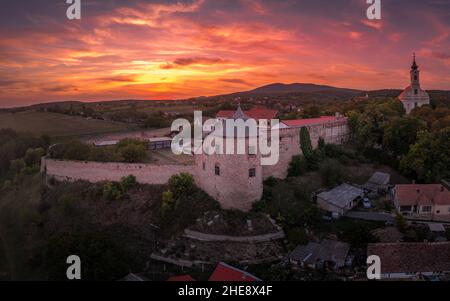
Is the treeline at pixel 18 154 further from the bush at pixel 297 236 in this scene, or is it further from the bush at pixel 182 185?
the bush at pixel 297 236

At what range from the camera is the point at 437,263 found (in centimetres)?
1948

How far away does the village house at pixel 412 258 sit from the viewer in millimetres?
19359

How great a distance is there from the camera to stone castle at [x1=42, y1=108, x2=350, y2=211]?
23391 millimetres

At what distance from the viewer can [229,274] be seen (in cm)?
1828

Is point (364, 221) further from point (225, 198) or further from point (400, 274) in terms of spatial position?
point (225, 198)

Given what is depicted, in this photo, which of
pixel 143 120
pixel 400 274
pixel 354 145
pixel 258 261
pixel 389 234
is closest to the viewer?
pixel 400 274

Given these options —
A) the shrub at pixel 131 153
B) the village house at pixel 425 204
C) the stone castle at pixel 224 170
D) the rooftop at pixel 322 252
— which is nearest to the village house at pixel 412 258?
the rooftop at pixel 322 252

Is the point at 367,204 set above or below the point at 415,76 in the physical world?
below

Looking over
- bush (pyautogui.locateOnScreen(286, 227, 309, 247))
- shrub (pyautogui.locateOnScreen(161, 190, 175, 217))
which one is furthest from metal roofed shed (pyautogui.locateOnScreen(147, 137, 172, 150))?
bush (pyautogui.locateOnScreen(286, 227, 309, 247))

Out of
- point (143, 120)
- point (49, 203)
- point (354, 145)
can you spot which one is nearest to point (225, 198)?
point (49, 203)

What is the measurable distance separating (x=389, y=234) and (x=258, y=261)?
26.0 feet

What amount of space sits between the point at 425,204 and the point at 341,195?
531 centimetres

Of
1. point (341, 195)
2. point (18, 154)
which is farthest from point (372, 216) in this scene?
point (18, 154)

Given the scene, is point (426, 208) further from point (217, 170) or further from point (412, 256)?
point (217, 170)
